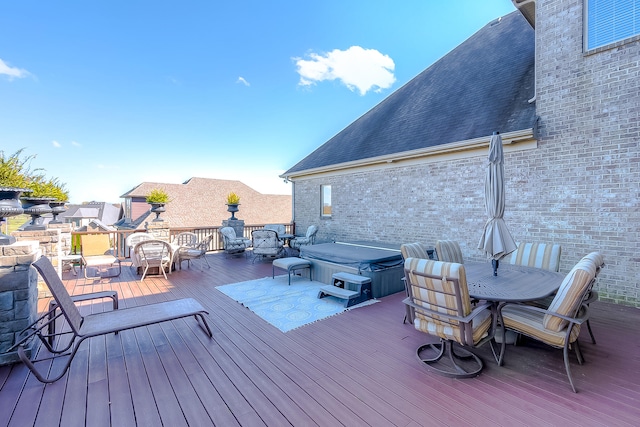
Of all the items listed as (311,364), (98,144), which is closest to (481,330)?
(311,364)

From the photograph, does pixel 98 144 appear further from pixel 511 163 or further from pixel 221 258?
pixel 511 163

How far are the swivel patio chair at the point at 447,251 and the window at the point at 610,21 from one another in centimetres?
455

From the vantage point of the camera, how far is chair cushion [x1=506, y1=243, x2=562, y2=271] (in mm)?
4188

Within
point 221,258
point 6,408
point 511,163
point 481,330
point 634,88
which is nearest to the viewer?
point 6,408

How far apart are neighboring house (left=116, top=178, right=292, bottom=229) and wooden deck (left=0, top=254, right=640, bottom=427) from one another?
62.7ft

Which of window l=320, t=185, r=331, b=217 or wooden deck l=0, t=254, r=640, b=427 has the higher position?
window l=320, t=185, r=331, b=217

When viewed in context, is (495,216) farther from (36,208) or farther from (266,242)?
(36,208)

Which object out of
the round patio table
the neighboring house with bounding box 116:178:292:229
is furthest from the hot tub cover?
the neighboring house with bounding box 116:178:292:229

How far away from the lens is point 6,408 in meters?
2.27

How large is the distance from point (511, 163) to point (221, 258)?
8.60 m

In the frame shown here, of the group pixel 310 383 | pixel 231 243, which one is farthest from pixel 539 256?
pixel 231 243

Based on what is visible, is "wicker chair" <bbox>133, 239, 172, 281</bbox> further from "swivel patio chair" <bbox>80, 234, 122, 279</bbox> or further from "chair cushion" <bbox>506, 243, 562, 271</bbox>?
"chair cushion" <bbox>506, 243, 562, 271</bbox>

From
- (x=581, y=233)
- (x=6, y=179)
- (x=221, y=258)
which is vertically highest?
(x=6, y=179)

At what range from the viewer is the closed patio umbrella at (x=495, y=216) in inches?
145
